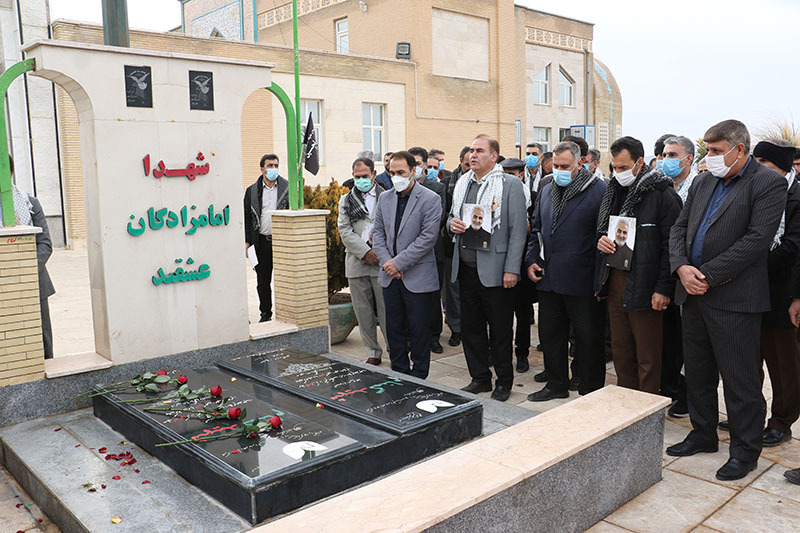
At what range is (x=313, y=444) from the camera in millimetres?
3715

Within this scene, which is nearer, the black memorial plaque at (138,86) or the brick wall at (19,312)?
the brick wall at (19,312)

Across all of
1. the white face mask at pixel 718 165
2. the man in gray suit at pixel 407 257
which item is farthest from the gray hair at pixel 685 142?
the man in gray suit at pixel 407 257

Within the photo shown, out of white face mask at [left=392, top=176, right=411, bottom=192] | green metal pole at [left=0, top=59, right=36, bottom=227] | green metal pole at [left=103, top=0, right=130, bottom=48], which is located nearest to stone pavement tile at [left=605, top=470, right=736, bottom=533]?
white face mask at [left=392, top=176, right=411, bottom=192]

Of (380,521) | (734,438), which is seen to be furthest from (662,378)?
(380,521)

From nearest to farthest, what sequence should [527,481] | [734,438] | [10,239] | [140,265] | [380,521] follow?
1. [380,521]
2. [527,481]
3. [734,438]
4. [10,239]
5. [140,265]

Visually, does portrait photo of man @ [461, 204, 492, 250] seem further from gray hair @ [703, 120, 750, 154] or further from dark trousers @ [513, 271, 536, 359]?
gray hair @ [703, 120, 750, 154]

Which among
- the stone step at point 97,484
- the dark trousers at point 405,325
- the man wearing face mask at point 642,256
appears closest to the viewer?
the stone step at point 97,484

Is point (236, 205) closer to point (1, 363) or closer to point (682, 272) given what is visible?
point (1, 363)

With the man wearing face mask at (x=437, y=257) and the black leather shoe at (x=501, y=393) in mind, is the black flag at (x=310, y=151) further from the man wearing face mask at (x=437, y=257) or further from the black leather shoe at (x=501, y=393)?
the black leather shoe at (x=501, y=393)

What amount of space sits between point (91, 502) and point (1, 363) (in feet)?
5.30

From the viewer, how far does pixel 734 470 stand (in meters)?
3.96

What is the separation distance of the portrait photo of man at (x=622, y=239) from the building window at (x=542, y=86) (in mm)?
23213

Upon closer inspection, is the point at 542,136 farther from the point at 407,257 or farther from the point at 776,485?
the point at 776,485

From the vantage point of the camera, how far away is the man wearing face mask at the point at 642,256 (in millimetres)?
4598
